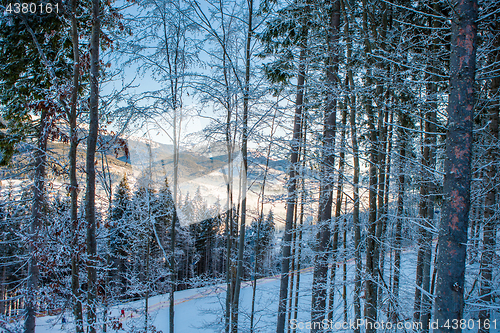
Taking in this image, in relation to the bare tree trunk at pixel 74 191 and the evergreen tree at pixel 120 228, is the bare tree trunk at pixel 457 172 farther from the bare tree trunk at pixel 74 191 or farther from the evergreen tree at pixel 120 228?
the bare tree trunk at pixel 74 191

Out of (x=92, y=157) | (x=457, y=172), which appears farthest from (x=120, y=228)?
(x=457, y=172)

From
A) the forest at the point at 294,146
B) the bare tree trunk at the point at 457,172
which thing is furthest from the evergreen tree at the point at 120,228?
the bare tree trunk at the point at 457,172

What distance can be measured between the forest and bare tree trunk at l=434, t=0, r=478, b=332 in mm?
15

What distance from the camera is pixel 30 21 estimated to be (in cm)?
587

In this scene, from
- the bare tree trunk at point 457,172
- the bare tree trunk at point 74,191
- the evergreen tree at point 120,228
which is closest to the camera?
the bare tree trunk at point 457,172

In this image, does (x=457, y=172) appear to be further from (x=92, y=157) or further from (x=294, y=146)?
(x=92, y=157)

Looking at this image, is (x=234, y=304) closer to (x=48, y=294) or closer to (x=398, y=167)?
(x=48, y=294)

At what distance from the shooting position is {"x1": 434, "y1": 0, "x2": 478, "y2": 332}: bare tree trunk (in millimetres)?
2555

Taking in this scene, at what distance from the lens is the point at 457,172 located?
2.61 meters

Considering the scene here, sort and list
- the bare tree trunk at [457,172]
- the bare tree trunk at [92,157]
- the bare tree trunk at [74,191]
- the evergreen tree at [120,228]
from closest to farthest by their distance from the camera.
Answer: the bare tree trunk at [457,172] < the bare tree trunk at [74,191] < the bare tree trunk at [92,157] < the evergreen tree at [120,228]

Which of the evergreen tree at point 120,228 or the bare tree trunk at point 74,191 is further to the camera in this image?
the evergreen tree at point 120,228

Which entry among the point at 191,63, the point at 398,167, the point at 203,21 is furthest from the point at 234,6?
the point at 398,167

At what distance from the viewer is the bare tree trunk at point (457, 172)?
101 inches

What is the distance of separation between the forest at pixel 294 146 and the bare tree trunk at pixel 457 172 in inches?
0.6
